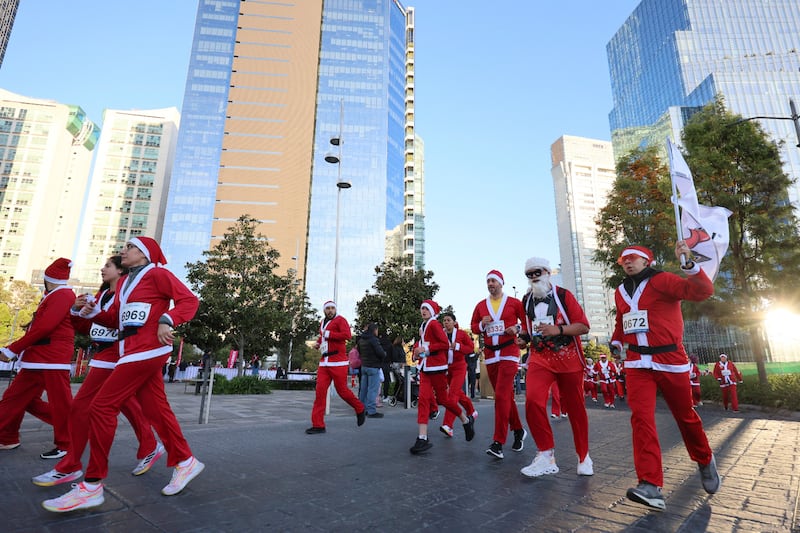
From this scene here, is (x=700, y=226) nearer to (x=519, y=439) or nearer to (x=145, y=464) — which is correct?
(x=519, y=439)

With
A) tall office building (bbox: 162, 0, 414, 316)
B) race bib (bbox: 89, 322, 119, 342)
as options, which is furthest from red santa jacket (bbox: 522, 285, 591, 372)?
tall office building (bbox: 162, 0, 414, 316)

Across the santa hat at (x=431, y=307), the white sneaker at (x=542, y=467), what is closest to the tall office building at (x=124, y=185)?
the santa hat at (x=431, y=307)

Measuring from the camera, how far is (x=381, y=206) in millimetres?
78312

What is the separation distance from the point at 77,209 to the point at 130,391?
156m

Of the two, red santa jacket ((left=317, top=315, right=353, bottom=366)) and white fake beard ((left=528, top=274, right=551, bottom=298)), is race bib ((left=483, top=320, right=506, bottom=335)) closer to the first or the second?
white fake beard ((left=528, top=274, right=551, bottom=298))

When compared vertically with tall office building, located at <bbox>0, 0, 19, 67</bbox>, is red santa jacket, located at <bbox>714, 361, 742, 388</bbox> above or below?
below

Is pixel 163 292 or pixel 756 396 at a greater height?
pixel 163 292

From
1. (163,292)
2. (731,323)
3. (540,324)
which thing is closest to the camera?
(163,292)

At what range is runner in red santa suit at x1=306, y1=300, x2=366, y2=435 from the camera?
21.3 feet

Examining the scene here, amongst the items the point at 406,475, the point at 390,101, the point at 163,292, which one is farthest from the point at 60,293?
the point at 390,101

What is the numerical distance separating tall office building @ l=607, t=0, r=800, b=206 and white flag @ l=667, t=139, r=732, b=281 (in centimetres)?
7103

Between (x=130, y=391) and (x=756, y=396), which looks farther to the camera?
(x=756, y=396)

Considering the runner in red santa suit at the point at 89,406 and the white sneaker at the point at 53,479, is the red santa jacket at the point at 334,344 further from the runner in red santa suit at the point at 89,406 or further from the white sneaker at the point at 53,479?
the white sneaker at the point at 53,479

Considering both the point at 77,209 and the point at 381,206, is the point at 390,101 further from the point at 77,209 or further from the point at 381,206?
the point at 77,209
